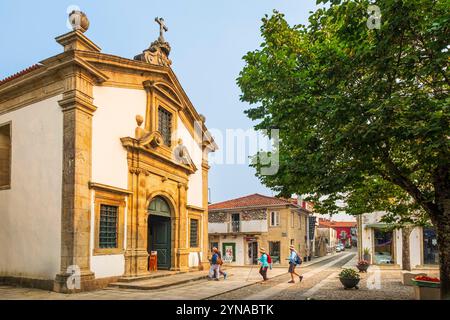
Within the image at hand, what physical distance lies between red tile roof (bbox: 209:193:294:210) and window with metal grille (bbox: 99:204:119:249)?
851 inches

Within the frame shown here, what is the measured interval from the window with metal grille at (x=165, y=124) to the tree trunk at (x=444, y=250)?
1214 cm

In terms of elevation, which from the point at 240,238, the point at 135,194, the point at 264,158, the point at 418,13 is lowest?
the point at 240,238

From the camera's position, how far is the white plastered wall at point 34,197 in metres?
13.2

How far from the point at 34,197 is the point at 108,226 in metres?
2.66

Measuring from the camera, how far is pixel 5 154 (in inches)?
616

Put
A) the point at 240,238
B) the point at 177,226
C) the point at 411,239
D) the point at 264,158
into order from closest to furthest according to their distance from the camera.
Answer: the point at 264,158 → the point at 177,226 → the point at 411,239 → the point at 240,238

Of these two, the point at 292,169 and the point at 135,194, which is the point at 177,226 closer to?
the point at 135,194

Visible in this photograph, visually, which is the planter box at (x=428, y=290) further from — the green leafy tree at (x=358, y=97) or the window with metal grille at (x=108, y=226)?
the window with metal grille at (x=108, y=226)

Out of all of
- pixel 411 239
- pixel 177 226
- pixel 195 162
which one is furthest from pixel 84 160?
pixel 411 239

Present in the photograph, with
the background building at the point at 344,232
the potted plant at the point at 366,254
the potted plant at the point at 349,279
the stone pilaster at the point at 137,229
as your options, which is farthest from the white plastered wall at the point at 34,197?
the background building at the point at 344,232

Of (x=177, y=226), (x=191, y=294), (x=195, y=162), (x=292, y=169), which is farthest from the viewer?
(x=195, y=162)

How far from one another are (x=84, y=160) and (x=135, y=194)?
298cm

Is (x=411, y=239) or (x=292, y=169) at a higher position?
(x=292, y=169)
